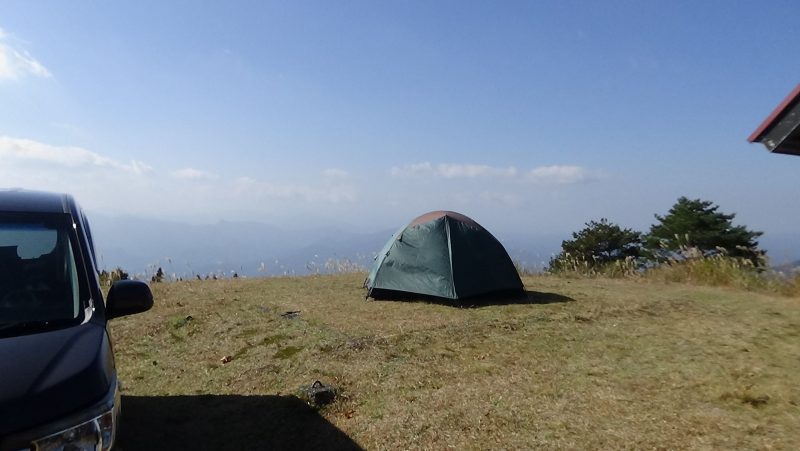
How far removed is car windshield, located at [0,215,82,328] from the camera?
309cm

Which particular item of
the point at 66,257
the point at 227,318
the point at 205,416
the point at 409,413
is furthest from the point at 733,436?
the point at 227,318

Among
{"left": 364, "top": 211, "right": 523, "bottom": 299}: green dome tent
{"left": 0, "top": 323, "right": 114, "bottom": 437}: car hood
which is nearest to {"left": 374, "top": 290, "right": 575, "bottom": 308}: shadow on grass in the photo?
{"left": 364, "top": 211, "right": 523, "bottom": 299}: green dome tent

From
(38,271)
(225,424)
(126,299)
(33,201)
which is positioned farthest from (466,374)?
(33,201)

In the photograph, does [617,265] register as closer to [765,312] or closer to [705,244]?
[765,312]

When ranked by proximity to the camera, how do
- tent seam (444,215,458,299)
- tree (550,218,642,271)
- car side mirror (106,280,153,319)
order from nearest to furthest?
1. car side mirror (106,280,153,319)
2. tent seam (444,215,458,299)
3. tree (550,218,642,271)

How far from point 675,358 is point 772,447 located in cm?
242

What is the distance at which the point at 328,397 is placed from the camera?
203 inches

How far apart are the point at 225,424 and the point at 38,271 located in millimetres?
2311

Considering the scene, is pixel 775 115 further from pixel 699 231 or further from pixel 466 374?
pixel 699 231

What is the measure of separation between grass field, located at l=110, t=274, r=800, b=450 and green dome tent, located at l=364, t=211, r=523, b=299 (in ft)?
1.84

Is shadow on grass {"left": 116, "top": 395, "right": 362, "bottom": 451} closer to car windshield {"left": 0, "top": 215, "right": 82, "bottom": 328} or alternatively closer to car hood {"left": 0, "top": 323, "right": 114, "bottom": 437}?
car windshield {"left": 0, "top": 215, "right": 82, "bottom": 328}

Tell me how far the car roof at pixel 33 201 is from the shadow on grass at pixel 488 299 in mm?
7095

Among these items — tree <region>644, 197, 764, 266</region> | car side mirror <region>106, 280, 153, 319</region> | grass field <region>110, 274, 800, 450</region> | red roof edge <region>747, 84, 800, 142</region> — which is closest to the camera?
car side mirror <region>106, 280, 153, 319</region>

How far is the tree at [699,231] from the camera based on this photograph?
27266 mm
